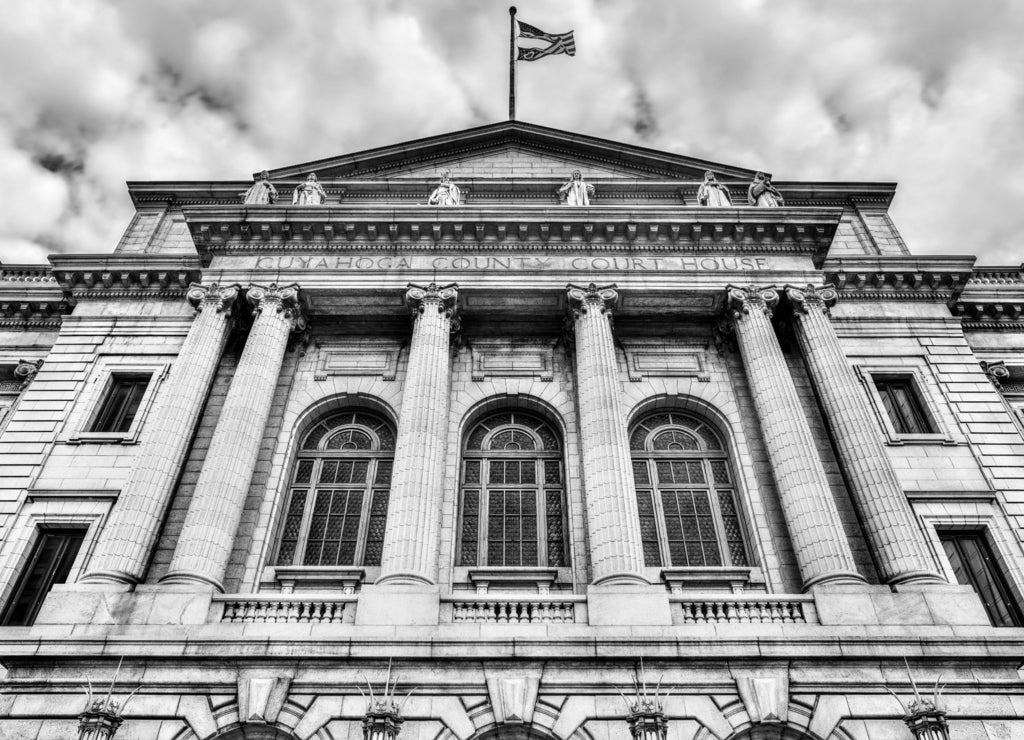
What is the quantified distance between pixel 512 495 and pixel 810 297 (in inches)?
379

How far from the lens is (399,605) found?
14.2m

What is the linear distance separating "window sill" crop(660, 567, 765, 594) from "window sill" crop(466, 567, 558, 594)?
2.59 metres

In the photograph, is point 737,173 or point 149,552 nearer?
point 149,552

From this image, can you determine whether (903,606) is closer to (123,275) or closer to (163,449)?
(163,449)

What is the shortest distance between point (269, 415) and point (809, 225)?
51.5 ft

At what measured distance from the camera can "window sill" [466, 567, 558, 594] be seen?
53.6ft

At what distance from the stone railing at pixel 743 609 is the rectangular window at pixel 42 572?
13.5 metres

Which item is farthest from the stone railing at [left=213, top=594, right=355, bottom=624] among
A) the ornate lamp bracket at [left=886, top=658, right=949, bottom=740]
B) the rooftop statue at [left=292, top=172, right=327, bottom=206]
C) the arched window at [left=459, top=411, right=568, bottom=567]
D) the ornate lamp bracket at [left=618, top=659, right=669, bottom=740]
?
the rooftop statue at [left=292, top=172, right=327, bottom=206]

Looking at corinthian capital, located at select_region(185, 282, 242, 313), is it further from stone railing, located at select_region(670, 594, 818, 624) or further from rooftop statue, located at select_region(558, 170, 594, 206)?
stone railing, located at select_region(670, 594, 818, 624)

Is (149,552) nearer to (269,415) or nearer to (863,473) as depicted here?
(269,415)

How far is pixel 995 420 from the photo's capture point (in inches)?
763

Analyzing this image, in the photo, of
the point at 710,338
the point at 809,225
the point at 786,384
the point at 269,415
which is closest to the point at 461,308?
the point at 269,415

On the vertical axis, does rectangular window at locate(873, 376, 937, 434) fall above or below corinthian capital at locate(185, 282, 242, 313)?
Result: below

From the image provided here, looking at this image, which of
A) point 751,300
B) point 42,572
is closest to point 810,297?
point 751,300
